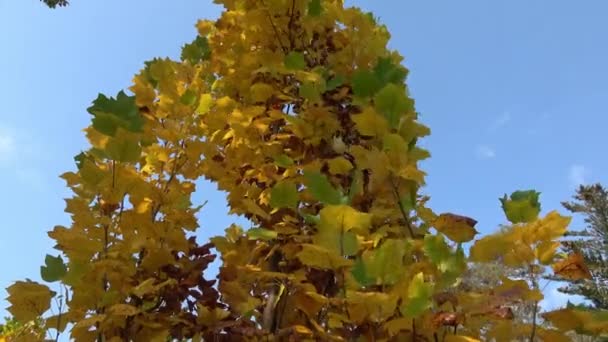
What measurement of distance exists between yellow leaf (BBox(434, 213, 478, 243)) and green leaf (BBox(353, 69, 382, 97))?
357 millimetres

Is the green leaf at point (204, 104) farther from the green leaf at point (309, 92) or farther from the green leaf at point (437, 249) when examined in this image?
the green leaf at point (437, 249)

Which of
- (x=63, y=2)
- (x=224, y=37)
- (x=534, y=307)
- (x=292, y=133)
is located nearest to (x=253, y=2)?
(x=224, y=37)

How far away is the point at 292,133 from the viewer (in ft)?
5.10

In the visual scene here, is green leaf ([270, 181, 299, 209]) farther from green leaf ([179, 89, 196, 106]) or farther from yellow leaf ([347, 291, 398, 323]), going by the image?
green leaf ([179, 89, 196, 106])

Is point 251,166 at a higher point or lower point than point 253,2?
lower

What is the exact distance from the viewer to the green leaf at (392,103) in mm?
1036

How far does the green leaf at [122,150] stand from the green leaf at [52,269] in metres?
0.24

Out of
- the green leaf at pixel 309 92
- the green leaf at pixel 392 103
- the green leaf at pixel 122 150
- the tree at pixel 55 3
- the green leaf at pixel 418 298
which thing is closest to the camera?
the green leaf at pixel 418 298

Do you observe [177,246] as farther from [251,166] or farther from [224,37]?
[224,37]

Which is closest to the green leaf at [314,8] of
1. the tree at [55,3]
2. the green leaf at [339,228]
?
the green leaf at [339,228]

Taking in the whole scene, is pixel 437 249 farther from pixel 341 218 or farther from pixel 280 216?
pixel 280 216

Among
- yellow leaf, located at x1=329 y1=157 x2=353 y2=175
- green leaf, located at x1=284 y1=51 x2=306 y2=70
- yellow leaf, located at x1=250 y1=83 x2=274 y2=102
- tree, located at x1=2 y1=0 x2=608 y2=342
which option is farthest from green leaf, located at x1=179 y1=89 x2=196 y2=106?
yellow leaf, located at x1=329 y1=157 x2=353 y2=175

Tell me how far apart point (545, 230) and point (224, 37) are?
1.31 meters

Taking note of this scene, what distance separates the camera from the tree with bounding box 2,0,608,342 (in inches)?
36.4
